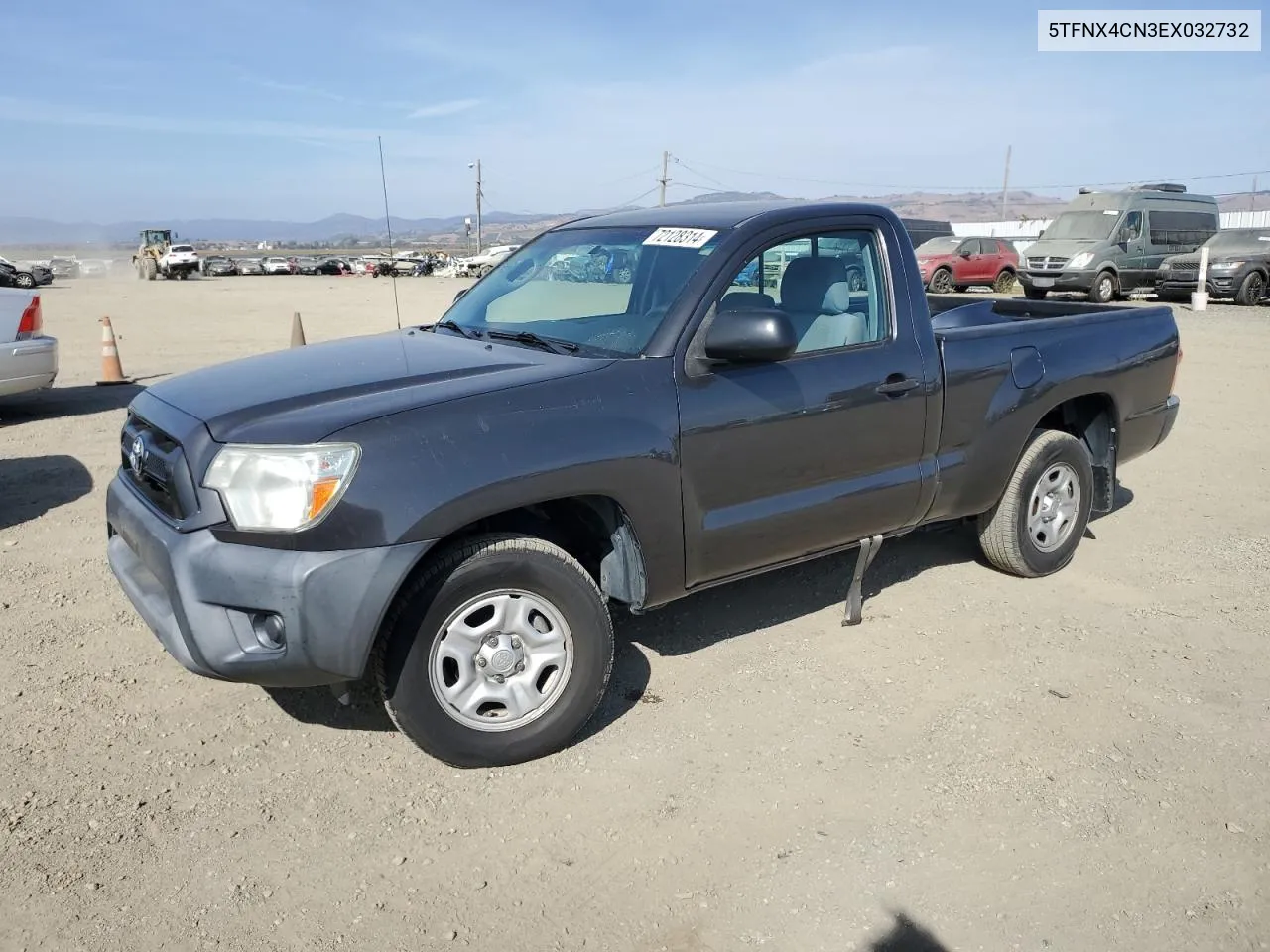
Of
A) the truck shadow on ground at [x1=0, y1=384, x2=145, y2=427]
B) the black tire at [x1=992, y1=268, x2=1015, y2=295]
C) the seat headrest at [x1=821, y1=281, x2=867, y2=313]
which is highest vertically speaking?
the seat headrest at [x1=821, y1=281, x2=867, y2=313]

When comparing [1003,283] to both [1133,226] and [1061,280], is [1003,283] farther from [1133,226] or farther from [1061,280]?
[1061,280]

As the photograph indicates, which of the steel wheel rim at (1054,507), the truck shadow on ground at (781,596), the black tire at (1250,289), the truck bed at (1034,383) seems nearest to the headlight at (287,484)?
the truck shadow on ground at (781,596)

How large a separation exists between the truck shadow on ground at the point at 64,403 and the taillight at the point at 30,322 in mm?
869

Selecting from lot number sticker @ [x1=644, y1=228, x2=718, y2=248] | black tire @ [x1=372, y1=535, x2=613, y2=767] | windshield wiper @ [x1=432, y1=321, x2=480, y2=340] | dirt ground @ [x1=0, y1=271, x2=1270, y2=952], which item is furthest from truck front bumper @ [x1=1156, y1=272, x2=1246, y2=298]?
black tire @ [x1=372, y1=535, x2=613, y2=767]

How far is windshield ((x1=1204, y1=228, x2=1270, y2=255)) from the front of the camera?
2069 cm

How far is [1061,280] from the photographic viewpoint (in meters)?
20.5

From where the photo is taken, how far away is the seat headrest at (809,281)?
160 inches

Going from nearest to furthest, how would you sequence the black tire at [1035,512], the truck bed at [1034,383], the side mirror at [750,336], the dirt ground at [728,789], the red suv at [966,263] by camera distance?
the dirt ground at [728,789] < the side mirror at [750,336] < the truck bed at [1034,383] < the black tire at [1035,512] < the red suv at [966,263]

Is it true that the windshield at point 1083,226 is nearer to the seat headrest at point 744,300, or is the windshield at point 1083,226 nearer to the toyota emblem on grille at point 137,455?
the seat headrest at point 744,300

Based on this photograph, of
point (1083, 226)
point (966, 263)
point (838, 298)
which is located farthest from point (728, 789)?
point (966, 263)

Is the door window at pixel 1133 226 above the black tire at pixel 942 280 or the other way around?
above

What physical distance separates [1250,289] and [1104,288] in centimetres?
304

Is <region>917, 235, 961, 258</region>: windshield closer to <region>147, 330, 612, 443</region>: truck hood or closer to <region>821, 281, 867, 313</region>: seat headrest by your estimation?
<region>821, 281, 867, 313</region>: seat headrest

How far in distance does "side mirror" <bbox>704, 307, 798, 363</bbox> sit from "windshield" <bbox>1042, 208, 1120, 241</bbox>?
20268 mm
